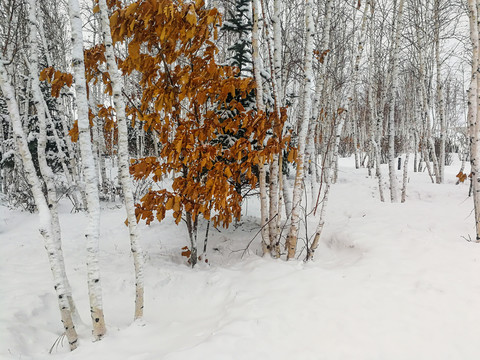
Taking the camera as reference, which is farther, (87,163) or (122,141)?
(122,141)

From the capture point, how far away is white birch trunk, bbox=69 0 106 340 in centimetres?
245

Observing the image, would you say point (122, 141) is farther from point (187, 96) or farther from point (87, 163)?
point (187, 96)

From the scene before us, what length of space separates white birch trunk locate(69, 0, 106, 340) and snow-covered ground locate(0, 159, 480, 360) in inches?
17.6

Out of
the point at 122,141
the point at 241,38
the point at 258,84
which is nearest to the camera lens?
the point at 122,141

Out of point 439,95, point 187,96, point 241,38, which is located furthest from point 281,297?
point 439,95

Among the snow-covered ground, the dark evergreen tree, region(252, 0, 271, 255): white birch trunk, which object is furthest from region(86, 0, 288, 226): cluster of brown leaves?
the dark evergreen tree

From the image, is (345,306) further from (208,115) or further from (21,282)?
(21,282)

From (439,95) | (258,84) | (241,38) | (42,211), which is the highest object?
(241,38)

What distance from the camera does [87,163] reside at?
2525 millimetres

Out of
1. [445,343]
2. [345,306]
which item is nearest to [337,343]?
[345,306]

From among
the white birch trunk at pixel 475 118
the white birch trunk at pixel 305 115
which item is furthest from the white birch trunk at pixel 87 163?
the white birch trunk at pixel 475 118

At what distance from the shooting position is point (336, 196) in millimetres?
8438

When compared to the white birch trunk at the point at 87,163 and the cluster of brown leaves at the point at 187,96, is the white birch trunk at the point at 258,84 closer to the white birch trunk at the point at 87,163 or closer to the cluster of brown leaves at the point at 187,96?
the cluster of brown leaves at the point at 187,96

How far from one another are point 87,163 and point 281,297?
7.27 ft
